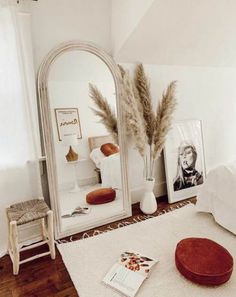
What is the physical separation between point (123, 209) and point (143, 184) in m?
0.45

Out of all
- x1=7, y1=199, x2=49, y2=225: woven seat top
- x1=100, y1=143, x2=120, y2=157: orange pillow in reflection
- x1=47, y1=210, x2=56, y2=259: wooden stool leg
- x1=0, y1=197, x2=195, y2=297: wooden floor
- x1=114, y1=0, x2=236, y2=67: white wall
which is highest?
x1=114, y1=0, x2=236, y2=67: white wall

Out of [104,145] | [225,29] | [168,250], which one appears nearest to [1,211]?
[104,145]

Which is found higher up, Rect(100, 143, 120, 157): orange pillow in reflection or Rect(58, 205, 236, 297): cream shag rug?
Rect(100, 143, 120, 157): orange pillow in reflection

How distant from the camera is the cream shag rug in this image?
151 cm

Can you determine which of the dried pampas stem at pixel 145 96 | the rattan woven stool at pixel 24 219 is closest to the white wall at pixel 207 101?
the dried pampas stem at pixel 145 96

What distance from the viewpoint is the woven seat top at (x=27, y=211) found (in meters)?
1.72

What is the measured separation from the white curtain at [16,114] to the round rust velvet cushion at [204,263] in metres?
1.37

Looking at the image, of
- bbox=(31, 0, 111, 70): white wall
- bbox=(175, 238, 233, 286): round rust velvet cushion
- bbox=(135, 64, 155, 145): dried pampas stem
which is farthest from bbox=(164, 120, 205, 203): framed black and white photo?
bbox=(31, 0, 111, 70): white wall

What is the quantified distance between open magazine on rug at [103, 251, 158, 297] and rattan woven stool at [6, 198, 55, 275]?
1.84 feet

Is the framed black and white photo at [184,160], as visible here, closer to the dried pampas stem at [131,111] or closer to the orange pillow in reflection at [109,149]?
the dried pampas stem at [131,111]

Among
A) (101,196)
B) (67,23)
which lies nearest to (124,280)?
(101,196)

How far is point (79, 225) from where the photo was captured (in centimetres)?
228

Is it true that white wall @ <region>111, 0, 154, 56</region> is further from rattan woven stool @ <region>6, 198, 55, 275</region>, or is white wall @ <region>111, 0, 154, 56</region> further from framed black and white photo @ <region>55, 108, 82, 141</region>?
rattan woven stool @ <region>6, 198, 55, 275</region>

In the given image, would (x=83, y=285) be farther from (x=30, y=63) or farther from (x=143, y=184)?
(x=30, y=63)
